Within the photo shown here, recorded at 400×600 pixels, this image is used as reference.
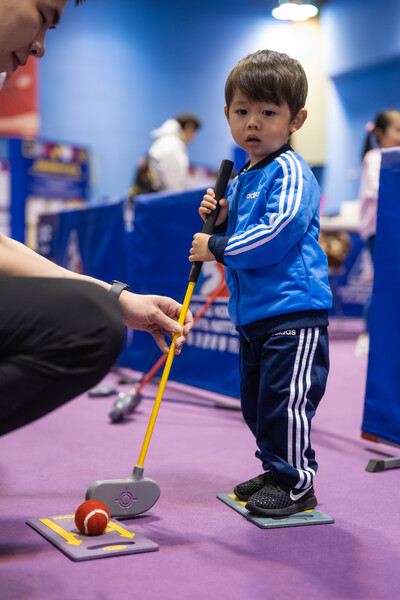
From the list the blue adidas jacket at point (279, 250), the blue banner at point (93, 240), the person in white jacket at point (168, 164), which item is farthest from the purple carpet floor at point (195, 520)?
the person in white jacket at point (168, 164)

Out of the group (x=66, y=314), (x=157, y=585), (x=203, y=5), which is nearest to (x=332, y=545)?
(x=157, y=585)

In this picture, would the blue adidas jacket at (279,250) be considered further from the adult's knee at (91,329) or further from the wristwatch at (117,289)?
the adult's knee at (91,329)

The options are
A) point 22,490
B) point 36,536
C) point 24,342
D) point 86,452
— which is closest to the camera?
point 24,342

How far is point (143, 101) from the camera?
355 inches

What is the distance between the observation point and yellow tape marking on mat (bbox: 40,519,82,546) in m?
1.31

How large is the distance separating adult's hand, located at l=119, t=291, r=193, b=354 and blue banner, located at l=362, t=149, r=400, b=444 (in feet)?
2.75

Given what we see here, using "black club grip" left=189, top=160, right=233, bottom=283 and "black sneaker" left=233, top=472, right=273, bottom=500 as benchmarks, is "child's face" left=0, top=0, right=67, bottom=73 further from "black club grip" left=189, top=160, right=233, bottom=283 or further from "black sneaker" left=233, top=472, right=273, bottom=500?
"black sneaker" left=233, top=472, right=273, bottom=500

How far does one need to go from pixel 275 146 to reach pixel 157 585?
100 cm

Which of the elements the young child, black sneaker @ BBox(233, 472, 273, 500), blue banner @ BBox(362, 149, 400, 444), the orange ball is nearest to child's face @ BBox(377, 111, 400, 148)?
blue banner @ BBox(362, 149, 400, 444)

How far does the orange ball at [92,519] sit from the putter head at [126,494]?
0.29ft

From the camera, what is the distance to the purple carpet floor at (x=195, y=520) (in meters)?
1.16

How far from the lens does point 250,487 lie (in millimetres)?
1634

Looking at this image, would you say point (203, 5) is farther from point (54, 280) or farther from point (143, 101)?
point (54, 280)

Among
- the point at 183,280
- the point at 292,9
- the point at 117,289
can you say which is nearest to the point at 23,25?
the point at 117,289
